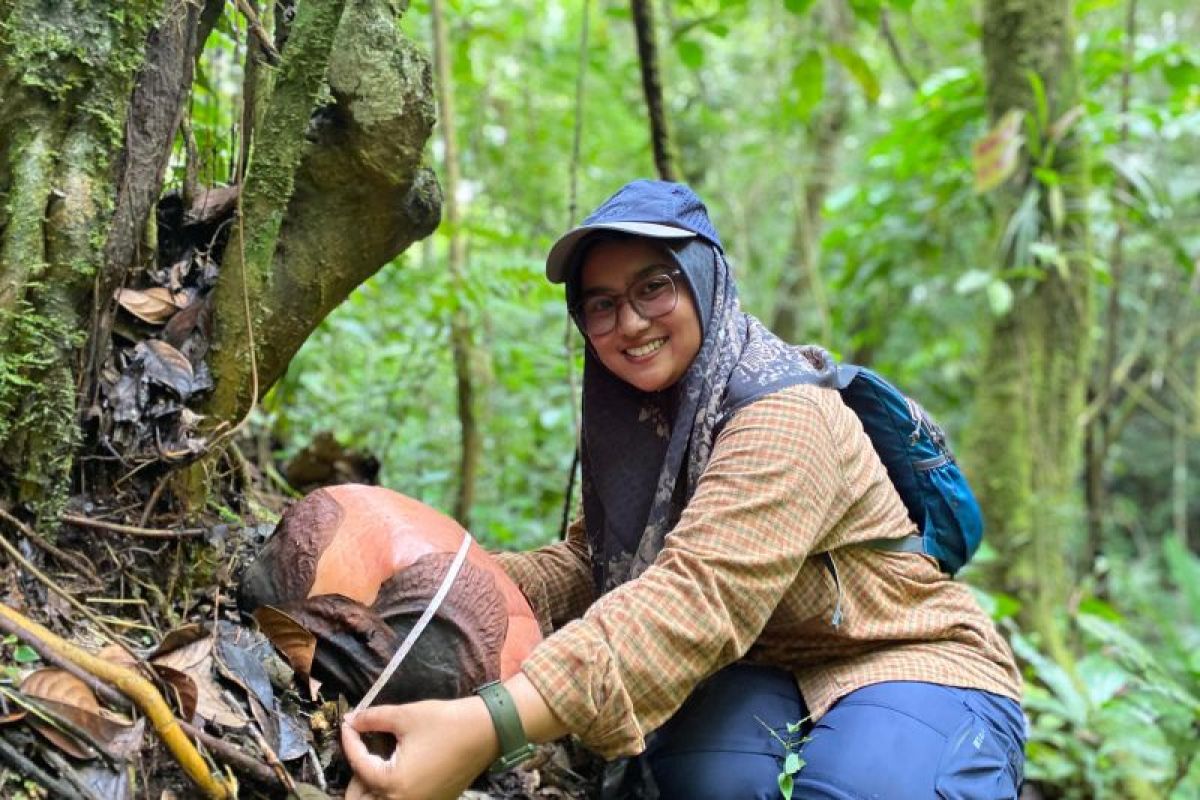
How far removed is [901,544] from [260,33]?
1885mm

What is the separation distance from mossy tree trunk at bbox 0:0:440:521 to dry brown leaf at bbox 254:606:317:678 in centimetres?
41

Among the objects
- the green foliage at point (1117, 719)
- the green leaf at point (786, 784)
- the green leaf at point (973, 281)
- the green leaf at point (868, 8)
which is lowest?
the green foliage at point (1117, 719)

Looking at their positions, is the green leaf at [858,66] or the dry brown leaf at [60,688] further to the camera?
the green leaf at [858,66]

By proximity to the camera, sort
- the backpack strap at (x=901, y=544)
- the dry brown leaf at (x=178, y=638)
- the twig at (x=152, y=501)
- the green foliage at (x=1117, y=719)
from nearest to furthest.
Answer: the dry brown leaf at (x=178, y=638), the twig at (x=152, y=501), the backpack strap at (x=901, y=544), the green foliage at (x=1117, y=719)

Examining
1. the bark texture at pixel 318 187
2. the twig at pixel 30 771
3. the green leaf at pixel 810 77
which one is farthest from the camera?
the green leaf at pixel 810 77

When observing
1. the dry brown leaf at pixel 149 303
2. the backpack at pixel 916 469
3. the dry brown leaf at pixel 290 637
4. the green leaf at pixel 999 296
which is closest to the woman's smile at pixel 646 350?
the backpack at pixel 916 469

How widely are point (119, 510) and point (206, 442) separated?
0.74 feet

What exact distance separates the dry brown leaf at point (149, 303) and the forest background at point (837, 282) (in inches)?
7.3

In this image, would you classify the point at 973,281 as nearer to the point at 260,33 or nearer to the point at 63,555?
the point at 260,33

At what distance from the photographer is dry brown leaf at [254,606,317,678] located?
2.13 m

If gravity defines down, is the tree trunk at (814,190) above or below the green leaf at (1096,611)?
above

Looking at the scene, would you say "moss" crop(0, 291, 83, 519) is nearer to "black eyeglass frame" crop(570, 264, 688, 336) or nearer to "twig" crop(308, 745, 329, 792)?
"twig" crop(308, 745, 329, 792)

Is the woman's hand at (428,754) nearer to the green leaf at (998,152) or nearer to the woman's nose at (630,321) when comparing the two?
the woman's nose at (630,321)

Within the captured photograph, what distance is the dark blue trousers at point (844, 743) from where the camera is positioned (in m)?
2.25
